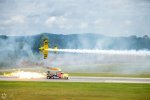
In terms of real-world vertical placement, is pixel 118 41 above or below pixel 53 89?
above

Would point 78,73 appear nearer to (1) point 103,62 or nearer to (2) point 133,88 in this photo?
(1) point 103,62

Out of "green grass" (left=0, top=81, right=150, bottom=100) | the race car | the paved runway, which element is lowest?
"green grass" (left=0, top=81, right=150, bottom=100)

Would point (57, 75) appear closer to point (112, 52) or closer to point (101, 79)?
point (101, 79)

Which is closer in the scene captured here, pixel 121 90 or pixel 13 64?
pixel 121 90

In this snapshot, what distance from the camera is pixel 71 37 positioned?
41.8ft

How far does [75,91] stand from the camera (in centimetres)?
1226

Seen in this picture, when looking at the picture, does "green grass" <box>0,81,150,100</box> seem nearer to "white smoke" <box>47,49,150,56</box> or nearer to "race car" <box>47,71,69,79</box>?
"race car" <box>47,71,69,79</box>

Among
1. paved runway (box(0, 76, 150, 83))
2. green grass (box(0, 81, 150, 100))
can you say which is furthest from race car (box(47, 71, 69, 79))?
green grass (box(0, 81, 150, 100))

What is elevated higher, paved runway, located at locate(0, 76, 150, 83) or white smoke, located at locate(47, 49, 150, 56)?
white smoke, located at locate(47, 49, 150, 56)

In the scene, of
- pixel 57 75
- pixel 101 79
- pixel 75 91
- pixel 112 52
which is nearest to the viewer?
pixel 75 91

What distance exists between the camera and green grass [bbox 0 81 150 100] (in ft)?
39.3

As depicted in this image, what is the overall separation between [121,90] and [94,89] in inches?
29.1

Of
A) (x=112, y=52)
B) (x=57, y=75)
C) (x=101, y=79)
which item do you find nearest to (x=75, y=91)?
(x=101, y=79)

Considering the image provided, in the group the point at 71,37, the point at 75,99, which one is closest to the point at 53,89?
the point at 75,99
